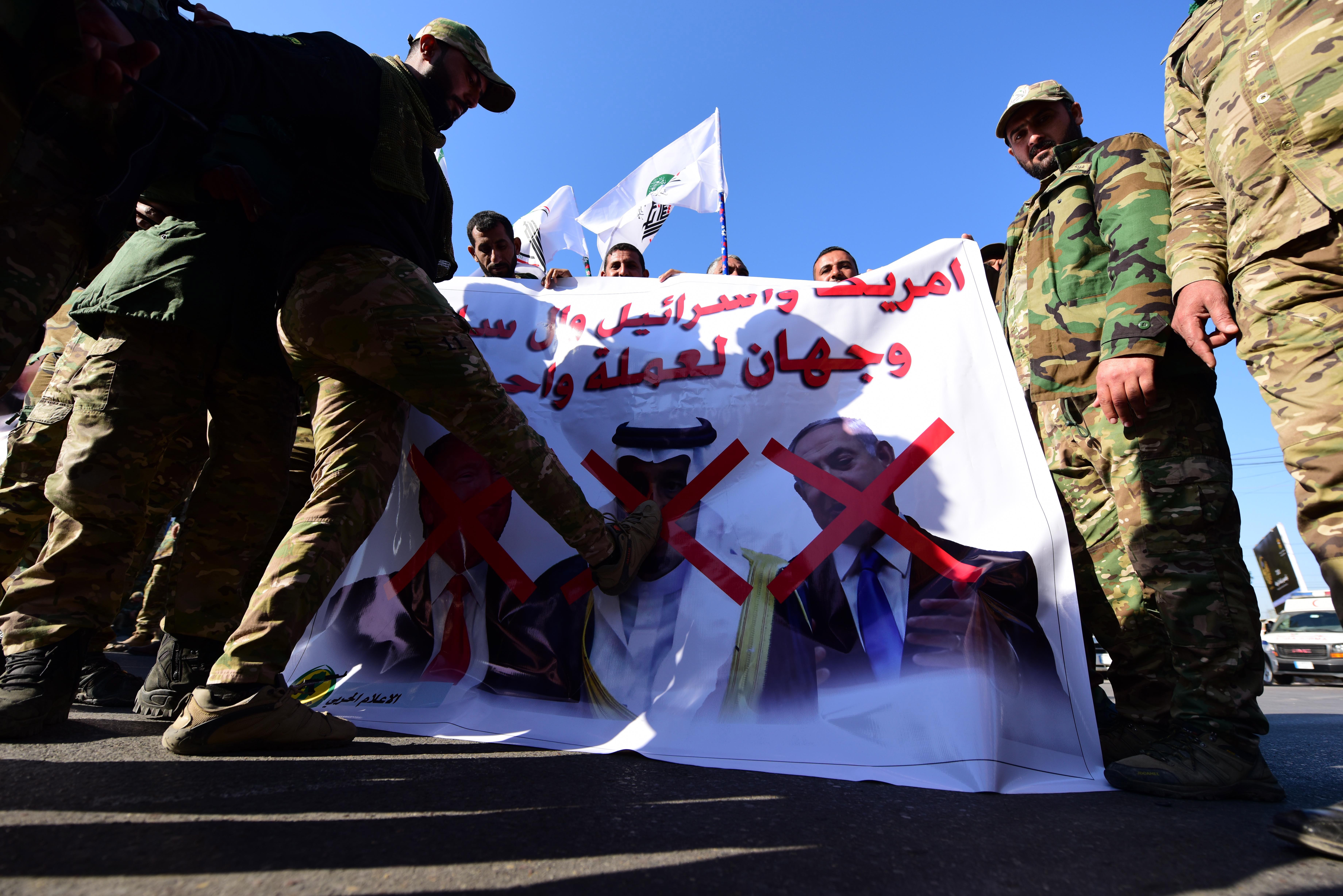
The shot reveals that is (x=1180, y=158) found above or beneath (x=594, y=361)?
above

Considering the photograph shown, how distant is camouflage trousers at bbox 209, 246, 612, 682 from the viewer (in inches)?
55.6

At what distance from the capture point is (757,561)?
1.85 meters

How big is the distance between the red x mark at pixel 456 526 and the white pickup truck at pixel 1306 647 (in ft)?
35.6

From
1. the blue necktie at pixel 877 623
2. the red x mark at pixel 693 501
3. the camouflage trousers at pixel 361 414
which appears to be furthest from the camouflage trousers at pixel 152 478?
the blue necktie at pixel 877 623

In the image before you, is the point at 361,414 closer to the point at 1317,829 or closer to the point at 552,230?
the point at 1317,829

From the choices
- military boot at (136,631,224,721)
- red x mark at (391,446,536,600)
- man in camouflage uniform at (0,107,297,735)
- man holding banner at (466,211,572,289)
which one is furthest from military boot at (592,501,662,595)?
man holding banner at (466,211,572,289)

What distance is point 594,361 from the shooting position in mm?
2443

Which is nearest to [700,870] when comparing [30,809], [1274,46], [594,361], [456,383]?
[30,809]

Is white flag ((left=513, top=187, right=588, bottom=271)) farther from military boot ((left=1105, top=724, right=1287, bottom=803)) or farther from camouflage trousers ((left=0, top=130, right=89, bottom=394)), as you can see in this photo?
military boot ((left=1105, top=724, right=1287, bottom=803))

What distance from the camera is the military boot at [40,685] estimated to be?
4.32 ft

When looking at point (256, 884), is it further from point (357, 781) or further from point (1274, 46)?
point (1274, 46)

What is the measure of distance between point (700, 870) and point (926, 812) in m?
0.48

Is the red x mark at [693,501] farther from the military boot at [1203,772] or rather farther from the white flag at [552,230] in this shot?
the white flag at [552,230]

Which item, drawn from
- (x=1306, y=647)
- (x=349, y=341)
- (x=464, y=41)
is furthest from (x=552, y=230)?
(x=1306, y=647)
